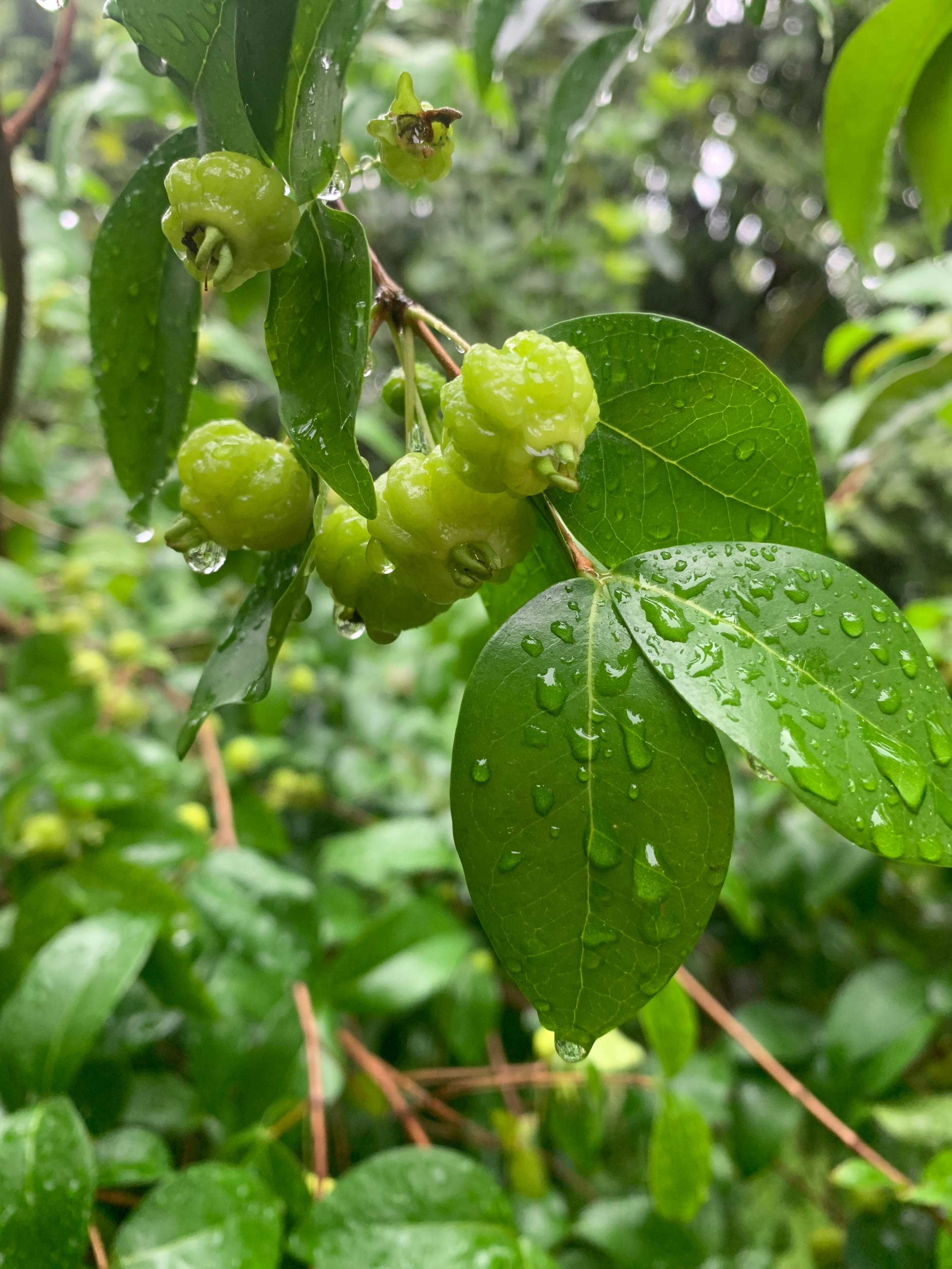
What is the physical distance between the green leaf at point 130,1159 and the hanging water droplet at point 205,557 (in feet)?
1.46

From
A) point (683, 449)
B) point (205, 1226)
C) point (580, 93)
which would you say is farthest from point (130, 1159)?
point (580, 93)

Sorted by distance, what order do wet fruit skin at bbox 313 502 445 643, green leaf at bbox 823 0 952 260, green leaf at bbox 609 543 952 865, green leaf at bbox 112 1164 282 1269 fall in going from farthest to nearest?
green leaf at bbox 823 0 952 260, green leaf at bbox 112 1164 282 1269, wet fruit skin at bbox 313 502 445 643, green leaf at bbox 609 543 952 865

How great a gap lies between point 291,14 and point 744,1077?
1.11 meters

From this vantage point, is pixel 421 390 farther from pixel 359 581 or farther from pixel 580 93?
pixel 580 93

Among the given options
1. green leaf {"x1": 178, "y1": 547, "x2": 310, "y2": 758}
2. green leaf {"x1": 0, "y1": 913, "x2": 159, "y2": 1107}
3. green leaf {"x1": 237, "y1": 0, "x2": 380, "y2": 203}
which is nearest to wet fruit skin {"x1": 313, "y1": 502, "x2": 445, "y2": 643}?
green leaf {"x1": 178, "y1": 547, "x2": 310, "y2": 758}

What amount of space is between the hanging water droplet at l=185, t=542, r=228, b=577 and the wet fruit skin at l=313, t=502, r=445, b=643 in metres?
0.07

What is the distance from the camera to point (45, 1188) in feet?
1.66

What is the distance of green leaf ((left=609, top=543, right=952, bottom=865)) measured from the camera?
32 centimetres

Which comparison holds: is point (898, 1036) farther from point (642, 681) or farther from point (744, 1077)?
point (642, 681)

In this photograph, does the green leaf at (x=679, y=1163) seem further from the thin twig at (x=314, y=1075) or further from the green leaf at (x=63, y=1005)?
the green leaf at (x=63, y=1005)

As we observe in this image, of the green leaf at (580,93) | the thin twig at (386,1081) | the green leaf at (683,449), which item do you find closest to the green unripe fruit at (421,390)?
the green leaf at (683,449)

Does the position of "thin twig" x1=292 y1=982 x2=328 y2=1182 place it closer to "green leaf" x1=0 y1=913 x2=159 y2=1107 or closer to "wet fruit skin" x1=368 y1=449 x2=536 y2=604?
"green leaf" x1=0 y1=913 x2=159 y2=1107

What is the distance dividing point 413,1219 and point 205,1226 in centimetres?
14

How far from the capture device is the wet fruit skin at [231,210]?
14.1 inches
